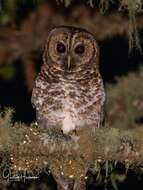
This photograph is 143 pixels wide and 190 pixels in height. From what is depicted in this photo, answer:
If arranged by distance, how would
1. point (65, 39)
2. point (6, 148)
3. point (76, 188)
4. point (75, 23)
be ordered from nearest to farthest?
point (6, 148), point (76, 188), point (65, 39), point (75, 23)

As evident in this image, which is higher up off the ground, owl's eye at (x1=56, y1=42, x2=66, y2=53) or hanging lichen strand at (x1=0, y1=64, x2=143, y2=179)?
owl's eye at (x1=56, y1=42, x2=66, y2=53)

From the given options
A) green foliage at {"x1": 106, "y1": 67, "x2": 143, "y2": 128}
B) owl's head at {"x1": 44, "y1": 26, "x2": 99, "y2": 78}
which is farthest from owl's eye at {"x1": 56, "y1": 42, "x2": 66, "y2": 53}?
green foliage at {"x1": 106, "y1": 67, "x2": 143, "y2": 128}

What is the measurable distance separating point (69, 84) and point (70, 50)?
19cm

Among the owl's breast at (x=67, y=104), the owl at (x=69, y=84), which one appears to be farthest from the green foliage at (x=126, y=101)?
the owl's breast at (x=67, y=104)

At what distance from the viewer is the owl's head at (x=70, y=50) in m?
4.41

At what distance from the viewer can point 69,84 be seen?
14.1 ft

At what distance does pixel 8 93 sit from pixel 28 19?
2.38 feet

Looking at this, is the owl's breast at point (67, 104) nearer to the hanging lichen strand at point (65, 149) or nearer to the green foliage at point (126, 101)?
the green foliage at point (126, 101)

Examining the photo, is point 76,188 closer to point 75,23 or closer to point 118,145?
point 118,145

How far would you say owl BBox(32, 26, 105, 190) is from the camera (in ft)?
13.9

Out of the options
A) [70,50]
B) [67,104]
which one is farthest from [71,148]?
[70,50]

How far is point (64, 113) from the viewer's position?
4.21 m

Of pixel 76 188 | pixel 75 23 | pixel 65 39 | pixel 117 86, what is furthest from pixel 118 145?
pixel 75 23

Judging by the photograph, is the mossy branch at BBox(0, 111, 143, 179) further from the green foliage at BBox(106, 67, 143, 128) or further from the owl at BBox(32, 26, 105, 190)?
the green foliage at BBox(106, 67, 143, 128)
